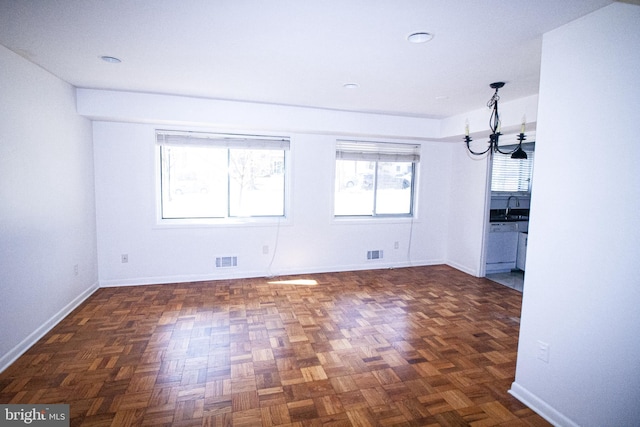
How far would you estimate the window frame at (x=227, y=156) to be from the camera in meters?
4.20

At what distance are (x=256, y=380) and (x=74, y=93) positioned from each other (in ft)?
11.7

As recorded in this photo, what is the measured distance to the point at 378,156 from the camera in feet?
16.6

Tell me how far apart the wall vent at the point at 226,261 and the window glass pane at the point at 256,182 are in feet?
2.12

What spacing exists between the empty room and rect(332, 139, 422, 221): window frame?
73 millimetres

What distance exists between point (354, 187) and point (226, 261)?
2.30 metres

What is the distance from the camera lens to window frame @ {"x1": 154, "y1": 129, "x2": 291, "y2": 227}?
4195mm

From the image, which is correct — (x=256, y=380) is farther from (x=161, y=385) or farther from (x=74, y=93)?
(x=74, y=93)

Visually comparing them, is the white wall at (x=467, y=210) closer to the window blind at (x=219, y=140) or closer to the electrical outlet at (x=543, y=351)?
the window blind at (x=219, y=140)

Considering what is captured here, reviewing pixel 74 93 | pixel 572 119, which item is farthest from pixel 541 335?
pixel 74 93

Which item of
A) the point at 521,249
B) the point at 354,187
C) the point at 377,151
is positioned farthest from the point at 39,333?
the point at 521,249

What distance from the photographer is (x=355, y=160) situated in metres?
4.94

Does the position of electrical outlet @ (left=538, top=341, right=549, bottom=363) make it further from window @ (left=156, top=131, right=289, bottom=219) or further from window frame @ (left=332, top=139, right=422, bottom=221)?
window @ (left=156, top=131, right=289, bottom=219)

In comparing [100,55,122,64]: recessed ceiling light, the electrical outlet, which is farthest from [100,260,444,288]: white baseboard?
the electrical outlet

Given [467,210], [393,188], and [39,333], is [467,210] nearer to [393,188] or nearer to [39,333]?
[393,188]
